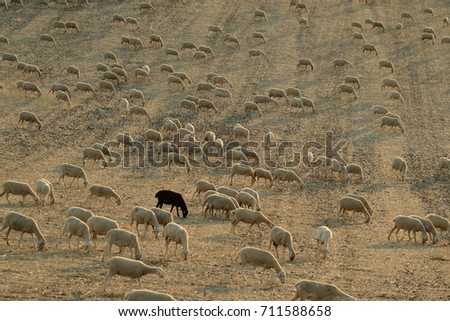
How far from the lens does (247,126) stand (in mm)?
31141

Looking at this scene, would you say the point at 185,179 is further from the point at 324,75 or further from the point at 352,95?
the point at 324,75

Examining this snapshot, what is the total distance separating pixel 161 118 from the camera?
1219 inches

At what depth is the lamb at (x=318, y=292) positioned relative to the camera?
564 inches

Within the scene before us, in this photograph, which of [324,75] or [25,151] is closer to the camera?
[25,151]

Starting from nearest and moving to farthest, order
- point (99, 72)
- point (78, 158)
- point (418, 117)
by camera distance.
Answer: point (78, 158)
point (418, 117)
point (99, 72)

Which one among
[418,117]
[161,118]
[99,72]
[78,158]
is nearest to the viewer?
[78,158]

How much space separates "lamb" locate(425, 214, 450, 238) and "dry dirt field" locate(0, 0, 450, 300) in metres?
0.48

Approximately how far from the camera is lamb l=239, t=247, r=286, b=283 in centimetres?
1617

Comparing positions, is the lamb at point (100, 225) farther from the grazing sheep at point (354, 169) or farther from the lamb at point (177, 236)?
the grazing sheep at point (354, 169)

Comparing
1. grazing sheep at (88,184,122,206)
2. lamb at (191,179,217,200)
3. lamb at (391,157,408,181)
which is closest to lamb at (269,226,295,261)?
lamb at (191,179,217,200)

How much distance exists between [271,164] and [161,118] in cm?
585

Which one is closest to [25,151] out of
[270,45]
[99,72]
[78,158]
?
[78,158]

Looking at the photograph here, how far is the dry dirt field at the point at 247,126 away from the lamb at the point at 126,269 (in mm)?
284

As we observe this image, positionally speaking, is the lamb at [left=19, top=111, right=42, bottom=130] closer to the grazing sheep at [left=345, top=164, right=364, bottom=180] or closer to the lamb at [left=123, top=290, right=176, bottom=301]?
the grazing sheep at [left=345, top=164, right=364, bottom=180]
